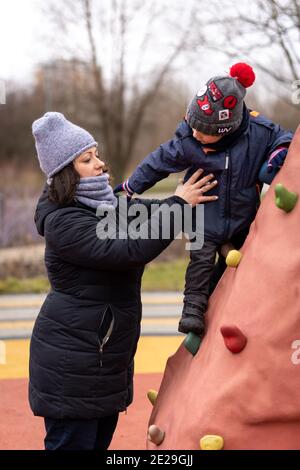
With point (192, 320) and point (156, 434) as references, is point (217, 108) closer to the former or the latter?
point (192, 320)

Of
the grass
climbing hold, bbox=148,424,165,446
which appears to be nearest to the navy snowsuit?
climbing hold, bbox=148,424,165,446

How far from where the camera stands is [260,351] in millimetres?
2445

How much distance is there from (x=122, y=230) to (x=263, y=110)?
67.0 feet

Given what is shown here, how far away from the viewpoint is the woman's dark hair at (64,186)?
283 centimetres

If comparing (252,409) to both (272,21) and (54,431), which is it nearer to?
(54,431)

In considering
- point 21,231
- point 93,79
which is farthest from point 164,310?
point 93,79

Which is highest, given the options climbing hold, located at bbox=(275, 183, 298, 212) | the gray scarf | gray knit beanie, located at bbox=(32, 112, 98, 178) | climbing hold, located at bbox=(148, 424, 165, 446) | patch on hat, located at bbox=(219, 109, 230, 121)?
patch on hat, located at bbox=(219, 109, 230, 121)

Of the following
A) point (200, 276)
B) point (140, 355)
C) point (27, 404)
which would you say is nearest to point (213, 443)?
point (200, 276)

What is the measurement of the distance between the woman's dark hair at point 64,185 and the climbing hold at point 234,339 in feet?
2.69

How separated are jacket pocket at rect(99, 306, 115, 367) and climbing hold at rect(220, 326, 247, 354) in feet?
1.82

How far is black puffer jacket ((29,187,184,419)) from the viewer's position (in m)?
2.79

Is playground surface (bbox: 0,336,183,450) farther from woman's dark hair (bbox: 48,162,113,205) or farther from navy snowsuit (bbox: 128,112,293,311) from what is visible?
woman's dark hair (bbox: 48,162,113,205)

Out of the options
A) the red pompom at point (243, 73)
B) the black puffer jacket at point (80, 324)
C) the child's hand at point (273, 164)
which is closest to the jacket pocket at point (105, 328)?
the black puffer jacket at point (80, 324)

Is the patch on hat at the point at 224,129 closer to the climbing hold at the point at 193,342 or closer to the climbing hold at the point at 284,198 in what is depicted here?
the climbing hold at the point at 284,198
